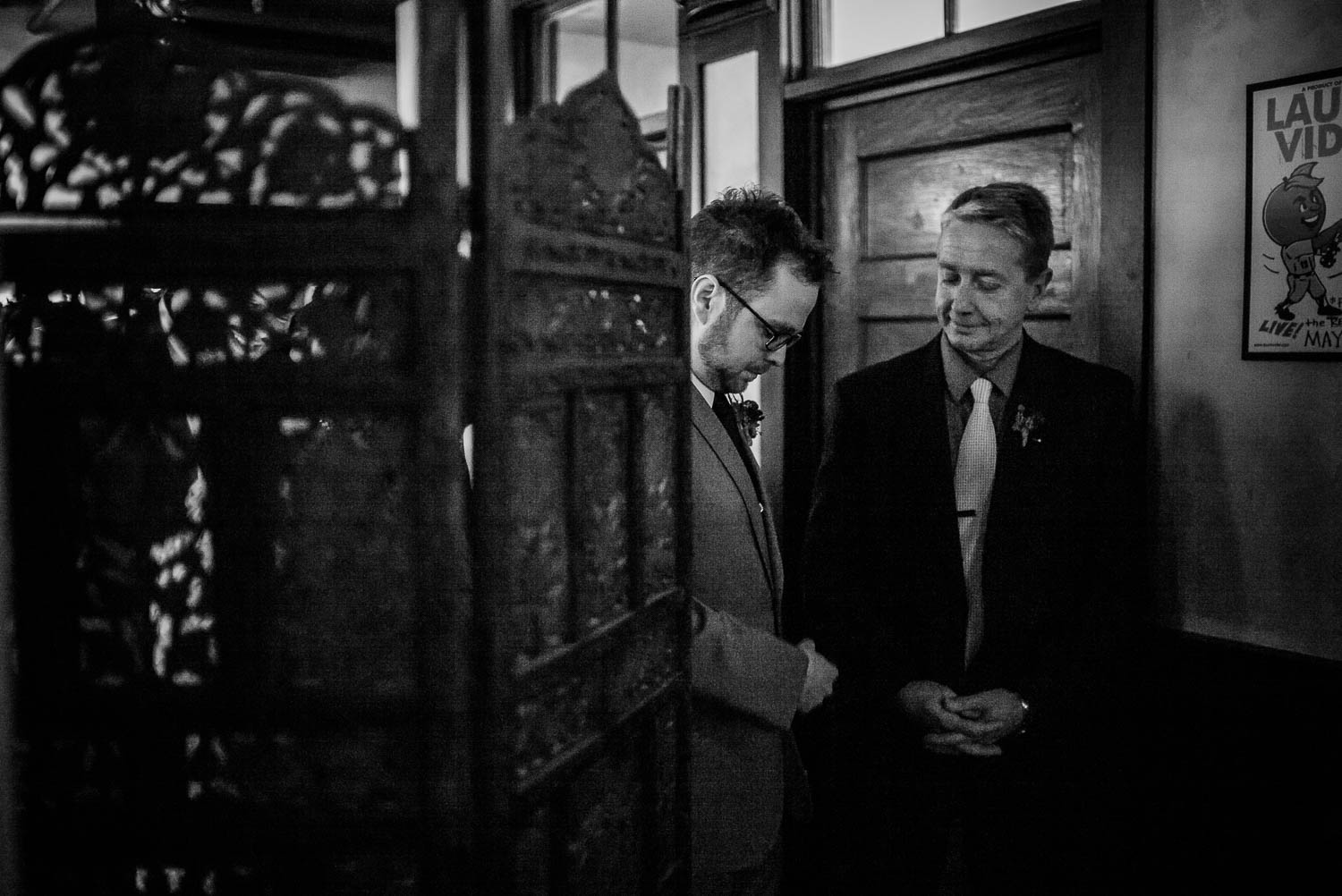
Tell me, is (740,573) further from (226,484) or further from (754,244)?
(226,484)

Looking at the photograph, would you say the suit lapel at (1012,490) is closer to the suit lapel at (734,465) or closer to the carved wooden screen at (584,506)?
the suit lapel at (734,465)

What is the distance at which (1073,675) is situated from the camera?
211cm

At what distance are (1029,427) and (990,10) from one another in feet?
3.85

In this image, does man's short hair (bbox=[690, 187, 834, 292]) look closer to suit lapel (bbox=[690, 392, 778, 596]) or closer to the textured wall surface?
suit lapel (bbox=[690, 392, 778, 596])

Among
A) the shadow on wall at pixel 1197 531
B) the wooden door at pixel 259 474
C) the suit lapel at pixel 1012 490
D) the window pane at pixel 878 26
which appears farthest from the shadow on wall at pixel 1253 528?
the wooden door at pixel 259 474

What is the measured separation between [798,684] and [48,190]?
1231 millimetres

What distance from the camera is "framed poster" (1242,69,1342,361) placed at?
2002 millimetres

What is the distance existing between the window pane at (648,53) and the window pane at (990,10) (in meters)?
1.26

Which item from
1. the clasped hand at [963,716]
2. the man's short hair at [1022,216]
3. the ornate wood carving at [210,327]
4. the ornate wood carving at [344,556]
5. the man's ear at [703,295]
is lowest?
the clasped hand at [963,716]

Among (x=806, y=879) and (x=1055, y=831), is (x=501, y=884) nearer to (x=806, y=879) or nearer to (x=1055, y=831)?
(x=1055, y=831)

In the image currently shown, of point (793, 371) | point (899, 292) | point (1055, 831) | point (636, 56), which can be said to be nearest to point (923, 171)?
point (899, 292)

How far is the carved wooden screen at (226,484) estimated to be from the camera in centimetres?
95

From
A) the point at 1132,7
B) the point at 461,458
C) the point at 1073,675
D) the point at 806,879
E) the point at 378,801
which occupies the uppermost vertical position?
the point at 1132,7

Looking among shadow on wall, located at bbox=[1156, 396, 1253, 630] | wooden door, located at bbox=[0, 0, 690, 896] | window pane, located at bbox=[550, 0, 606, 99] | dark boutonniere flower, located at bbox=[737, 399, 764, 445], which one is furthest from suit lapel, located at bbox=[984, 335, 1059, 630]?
window pane, located at bbox=[550, 0, 606, 99]
